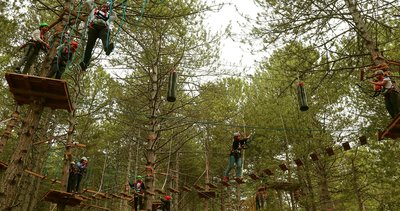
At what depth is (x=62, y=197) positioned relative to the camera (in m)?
8.24

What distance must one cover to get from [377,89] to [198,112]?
5.78 m

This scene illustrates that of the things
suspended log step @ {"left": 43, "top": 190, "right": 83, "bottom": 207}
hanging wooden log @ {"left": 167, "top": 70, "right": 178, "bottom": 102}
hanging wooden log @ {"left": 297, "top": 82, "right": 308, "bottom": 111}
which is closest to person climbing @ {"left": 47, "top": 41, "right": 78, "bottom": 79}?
hanging wooden log @ {"left": 167, "top": 70, "right": 178, "bottom": 102}

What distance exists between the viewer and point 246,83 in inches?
700

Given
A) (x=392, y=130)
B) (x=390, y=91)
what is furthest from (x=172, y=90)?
(x=390, y=91)

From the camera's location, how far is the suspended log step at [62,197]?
768 centimetres

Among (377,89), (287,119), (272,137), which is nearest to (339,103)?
(287,119)

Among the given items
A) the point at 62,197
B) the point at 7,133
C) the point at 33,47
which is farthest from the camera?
the point at 62,197

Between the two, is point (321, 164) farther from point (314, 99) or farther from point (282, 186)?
point (314, 99)

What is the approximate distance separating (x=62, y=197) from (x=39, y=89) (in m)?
4.22

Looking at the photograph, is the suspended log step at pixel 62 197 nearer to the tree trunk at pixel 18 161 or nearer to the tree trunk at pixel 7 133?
the tree trunk at pixel 7 133

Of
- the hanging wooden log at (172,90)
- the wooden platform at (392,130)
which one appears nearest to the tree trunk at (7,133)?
the hanging wooden log at (172,90)

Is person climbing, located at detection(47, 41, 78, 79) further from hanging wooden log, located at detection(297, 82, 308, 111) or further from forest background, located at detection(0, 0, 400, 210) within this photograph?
hanging wooden log, located at detection(297, 82, 308, 111)

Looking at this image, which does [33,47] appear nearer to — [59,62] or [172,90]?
[59,62]

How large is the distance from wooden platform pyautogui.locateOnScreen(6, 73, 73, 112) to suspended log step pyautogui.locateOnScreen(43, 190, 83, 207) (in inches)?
120
